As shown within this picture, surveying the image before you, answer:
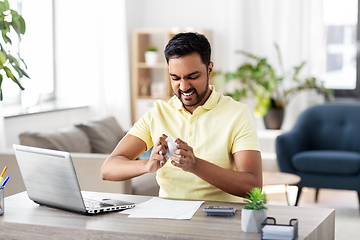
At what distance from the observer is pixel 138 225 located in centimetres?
150

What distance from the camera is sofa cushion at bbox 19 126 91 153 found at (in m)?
3.35

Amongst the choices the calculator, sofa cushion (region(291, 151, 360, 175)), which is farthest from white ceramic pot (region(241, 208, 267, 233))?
sofa cushion (region(291, 151, 360, 175))

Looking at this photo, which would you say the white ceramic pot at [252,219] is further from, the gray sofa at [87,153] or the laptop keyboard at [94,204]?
the gray sofa at [87,153]

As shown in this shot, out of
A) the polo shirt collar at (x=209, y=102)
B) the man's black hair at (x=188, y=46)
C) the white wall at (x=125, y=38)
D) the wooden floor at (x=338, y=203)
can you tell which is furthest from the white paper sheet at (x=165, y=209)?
the white wall at (x=125, y=38)

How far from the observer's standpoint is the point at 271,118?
5738 millimetres

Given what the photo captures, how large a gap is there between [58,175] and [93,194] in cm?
36

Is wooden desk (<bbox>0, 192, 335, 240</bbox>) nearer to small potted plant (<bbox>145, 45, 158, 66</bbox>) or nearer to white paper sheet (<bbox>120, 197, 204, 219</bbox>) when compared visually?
white paper sheet (<bbox>120, 197, 204, 219</bbox>)

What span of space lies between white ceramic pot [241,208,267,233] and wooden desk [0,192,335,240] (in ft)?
0.07

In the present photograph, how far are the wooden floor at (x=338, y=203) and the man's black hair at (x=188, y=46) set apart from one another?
6.78ft

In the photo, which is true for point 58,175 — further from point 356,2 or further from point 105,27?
point 356,2

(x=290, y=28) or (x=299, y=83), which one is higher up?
(x=290, y=28)

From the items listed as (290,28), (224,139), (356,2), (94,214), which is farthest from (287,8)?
(94,214)

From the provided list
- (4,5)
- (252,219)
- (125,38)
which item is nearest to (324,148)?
(125,38)

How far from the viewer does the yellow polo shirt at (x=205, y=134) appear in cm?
190
